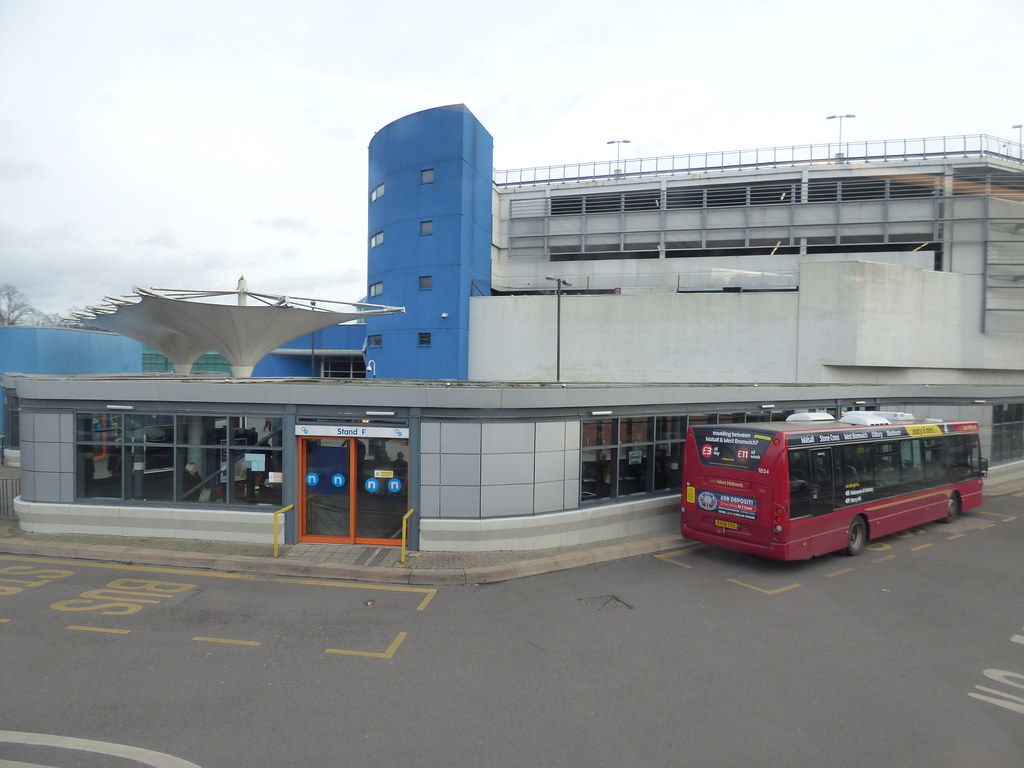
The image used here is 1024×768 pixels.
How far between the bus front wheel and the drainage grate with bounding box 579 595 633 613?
11.4m

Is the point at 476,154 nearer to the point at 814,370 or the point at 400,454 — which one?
the point at 814,370

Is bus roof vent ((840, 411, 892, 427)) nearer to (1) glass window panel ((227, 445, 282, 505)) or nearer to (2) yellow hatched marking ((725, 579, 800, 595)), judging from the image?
(2) yellow hatched marking ((725, 579, 800, 595))

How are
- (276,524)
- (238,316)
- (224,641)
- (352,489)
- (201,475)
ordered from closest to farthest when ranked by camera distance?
(224,641) < (276,524) < (352,489) < (201,475) < (238,316)

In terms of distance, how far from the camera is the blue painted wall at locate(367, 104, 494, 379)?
1344 inches

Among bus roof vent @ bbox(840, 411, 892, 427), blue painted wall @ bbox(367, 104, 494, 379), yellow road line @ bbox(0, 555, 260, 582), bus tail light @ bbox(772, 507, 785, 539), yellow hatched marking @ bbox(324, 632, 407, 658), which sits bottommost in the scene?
yellow road line @ bbox(0, 555, 260, 582)

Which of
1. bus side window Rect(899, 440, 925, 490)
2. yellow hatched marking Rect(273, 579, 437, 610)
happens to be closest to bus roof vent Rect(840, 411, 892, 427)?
bus side window Rect(899, 440, 925, 490)

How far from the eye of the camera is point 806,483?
11.2 metres

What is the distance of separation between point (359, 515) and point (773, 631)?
790 cm

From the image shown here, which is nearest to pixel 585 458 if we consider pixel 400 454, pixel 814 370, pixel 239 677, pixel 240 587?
pixel 400 454

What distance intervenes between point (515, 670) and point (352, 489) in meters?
6.07

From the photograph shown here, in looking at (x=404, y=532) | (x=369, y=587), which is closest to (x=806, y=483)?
(x=404, y=532)

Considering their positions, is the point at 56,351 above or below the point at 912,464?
above

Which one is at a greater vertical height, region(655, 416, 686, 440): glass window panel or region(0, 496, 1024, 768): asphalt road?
region(655, 416, 686, 440): glass window panel

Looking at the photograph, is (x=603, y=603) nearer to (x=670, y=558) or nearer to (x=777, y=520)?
(x=670, y=558)
